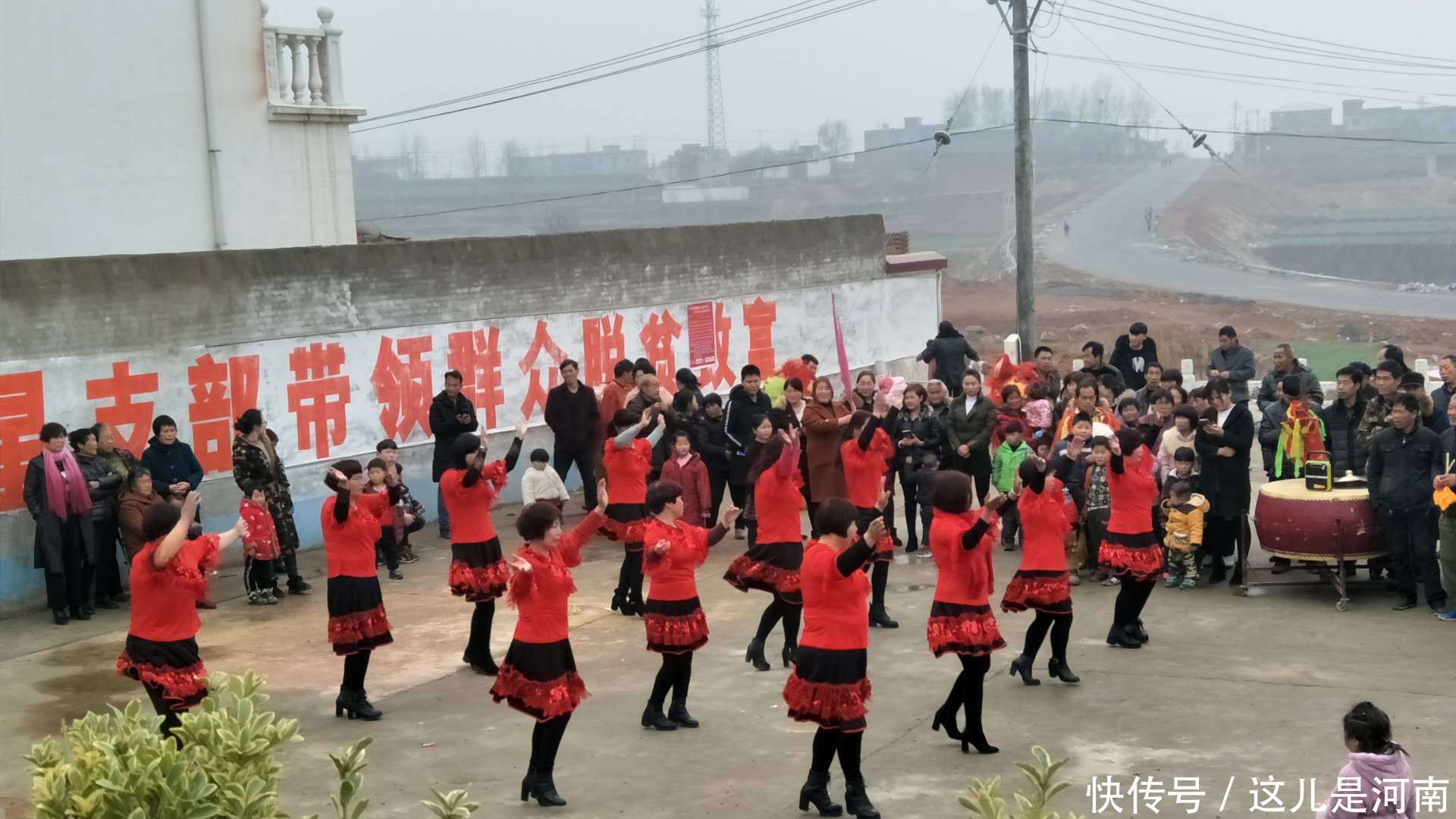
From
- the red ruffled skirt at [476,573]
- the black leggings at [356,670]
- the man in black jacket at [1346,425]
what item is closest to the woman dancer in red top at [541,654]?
the black leggings at [356,670]

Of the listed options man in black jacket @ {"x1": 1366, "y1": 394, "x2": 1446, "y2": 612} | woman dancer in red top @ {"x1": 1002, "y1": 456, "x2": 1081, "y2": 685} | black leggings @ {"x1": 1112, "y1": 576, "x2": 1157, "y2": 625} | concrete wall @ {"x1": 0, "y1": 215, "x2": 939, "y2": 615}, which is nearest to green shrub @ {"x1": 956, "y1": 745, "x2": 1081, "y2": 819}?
woman dancer in red top @ {"x1": 1002, "y1": 456, "x2": 1081, "y2": 685}

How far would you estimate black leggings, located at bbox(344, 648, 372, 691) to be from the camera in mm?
9117

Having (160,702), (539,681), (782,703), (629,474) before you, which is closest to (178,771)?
(539,681)

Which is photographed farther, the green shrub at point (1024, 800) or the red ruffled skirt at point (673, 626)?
the red ruffled skirt at point (673, 626)

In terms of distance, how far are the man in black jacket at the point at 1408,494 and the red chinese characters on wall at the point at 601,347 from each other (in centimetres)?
829

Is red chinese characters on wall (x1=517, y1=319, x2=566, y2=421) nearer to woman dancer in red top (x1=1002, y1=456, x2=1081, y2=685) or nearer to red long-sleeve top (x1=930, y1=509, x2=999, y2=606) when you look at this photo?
Answer: woman dancer in red top (x1=1002, y1=456, x2=1081, y2=685)

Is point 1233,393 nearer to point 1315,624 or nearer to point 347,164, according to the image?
point 1315,624

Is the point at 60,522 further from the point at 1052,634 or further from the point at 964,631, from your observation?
the point at 1052,634

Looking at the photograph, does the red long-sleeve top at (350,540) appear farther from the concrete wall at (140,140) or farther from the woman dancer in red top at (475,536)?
the concrete wall at (140,140)

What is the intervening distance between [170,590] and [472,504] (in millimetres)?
2467

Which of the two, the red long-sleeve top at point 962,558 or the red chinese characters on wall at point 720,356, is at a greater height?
the red chinese characters on wall at point 720,356

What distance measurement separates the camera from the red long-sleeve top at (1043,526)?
9.11 meters

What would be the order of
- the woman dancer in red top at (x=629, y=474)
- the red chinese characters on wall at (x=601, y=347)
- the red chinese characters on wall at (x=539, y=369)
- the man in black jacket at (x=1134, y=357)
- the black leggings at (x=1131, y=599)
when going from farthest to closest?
the red chinese characters on wall at (x=601, y=347), the red chinese characters on wall at (x=539, y=369), the man in black jacket at (x=1134, y=357), the woman dancer in red top at (x=629, y=474), the black leggings at (x=1131, y=599)

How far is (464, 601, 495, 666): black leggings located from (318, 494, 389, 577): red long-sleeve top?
43.8 inches
